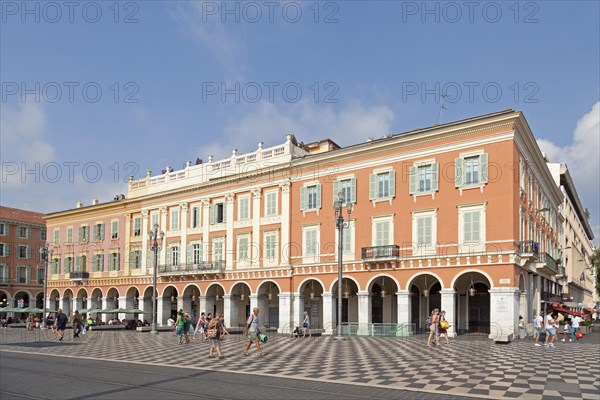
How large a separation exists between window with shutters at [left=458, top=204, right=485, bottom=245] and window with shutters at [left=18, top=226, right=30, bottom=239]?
61.0m

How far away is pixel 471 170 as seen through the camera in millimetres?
32219

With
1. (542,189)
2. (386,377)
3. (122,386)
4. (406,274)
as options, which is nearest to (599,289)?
(542,189)

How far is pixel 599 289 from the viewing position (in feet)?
229

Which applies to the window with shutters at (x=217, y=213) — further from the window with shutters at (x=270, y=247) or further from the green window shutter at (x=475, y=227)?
the green window shutter at (x=475, y=227)

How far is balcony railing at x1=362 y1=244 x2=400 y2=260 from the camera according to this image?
34.1m

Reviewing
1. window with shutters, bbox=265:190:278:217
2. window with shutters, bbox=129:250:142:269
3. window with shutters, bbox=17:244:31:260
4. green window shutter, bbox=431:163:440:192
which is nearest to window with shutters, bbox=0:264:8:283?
window with shutters, bbox=17:244:31:260

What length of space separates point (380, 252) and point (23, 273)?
5579cm

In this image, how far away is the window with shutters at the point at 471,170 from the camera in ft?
104

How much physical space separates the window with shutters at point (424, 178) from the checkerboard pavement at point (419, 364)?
36.1 ft

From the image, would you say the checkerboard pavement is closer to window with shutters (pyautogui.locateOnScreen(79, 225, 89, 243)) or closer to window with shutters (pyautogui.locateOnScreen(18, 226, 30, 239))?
window with shutters (pyautogui.locateOnScreen(79, 225, 89, 243))

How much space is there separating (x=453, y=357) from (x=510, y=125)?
51.8 ft

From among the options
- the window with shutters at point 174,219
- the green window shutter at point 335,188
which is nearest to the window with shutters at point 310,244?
the green window shutter at point 335,188

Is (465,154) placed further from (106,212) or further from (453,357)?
(106,212)

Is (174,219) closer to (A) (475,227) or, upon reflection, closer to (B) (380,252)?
(B) (380,252)
